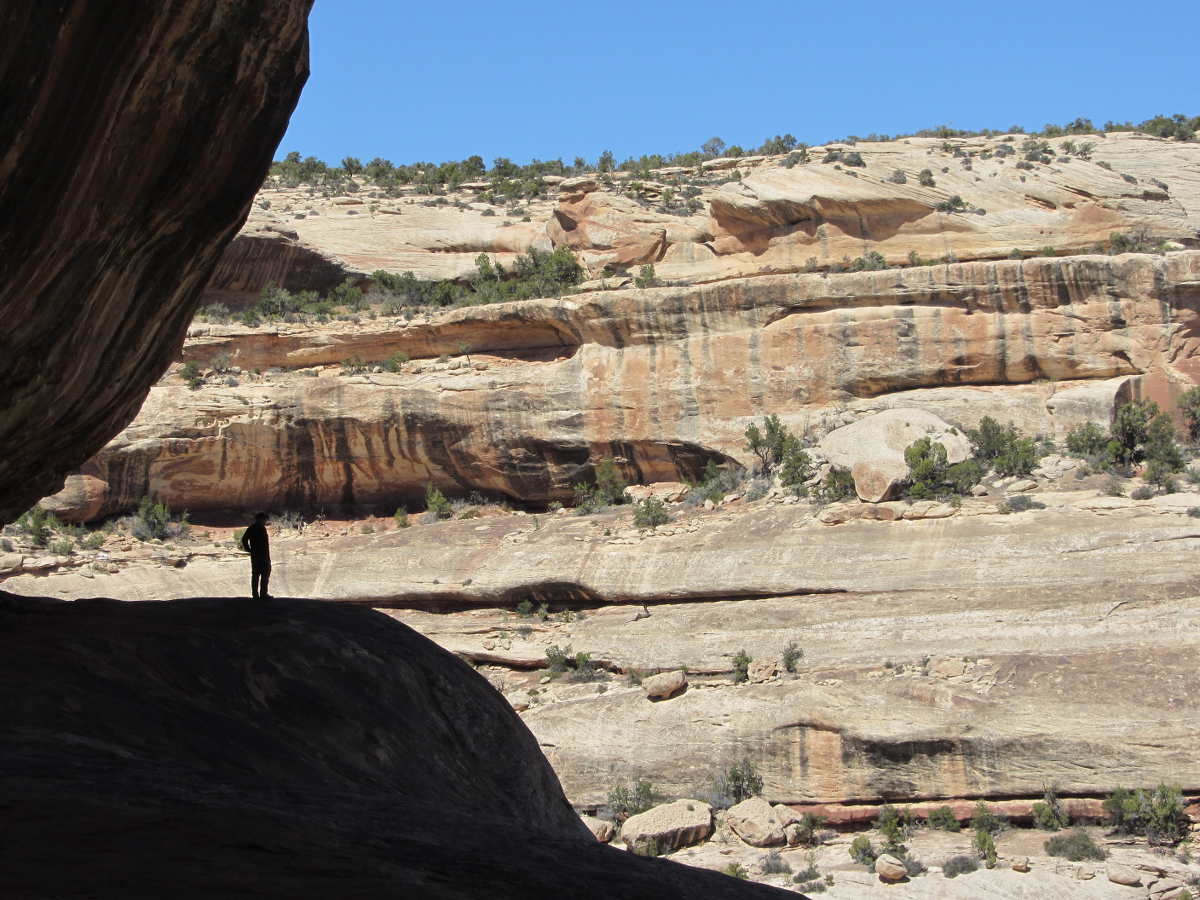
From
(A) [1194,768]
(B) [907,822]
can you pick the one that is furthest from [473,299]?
(A) [1194,768]

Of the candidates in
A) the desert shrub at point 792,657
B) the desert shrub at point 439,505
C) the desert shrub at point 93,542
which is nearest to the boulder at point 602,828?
the desert shrub at point 792,657

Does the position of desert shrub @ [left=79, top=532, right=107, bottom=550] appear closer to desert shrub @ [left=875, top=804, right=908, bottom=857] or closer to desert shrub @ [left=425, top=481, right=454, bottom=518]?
desert shrub @ [left=425, top=481, right=454, bottom=518]

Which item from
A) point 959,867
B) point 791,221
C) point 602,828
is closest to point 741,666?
point 602,828

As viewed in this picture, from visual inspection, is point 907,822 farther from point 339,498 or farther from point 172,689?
point 339,498

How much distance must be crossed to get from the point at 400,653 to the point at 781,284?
17.0m

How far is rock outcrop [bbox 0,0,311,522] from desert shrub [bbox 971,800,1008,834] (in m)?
12.1

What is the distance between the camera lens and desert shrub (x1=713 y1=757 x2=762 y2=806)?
58.3 feet

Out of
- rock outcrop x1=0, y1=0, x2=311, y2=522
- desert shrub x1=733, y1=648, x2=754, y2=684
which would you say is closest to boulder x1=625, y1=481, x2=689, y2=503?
desert shrub x1=733, y1=648, x2=754, y2=684

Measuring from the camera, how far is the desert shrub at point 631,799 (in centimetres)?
1788

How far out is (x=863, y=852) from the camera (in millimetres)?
16062

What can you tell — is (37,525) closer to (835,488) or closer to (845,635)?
(835,488)

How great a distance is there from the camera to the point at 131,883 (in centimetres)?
373

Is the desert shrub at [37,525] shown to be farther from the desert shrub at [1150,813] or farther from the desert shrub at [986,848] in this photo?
the desert shrub at [1150,813]

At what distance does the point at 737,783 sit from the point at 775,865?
6.97ft
